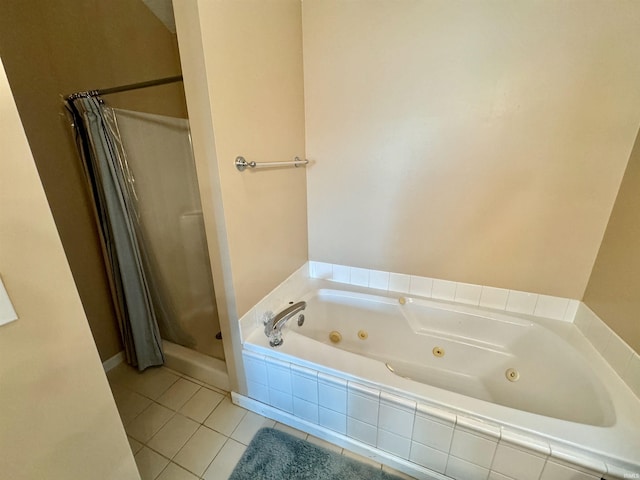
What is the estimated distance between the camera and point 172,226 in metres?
1.71

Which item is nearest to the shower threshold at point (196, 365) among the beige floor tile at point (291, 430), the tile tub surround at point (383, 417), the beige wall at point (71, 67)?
the tile tub surround at point (383, 417)

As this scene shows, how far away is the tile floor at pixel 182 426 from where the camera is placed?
1.25 metres

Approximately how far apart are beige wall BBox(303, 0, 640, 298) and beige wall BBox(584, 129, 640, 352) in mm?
52

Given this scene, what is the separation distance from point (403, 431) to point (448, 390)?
0.44m

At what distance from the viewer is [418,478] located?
1188mm

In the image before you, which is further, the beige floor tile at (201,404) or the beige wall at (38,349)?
the beige floor tile at (201,404)

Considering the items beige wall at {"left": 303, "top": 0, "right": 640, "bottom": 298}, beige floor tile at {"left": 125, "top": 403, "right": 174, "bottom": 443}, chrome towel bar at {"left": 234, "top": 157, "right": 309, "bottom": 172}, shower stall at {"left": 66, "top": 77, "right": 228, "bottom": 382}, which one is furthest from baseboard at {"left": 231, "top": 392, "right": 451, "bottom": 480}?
chrome towel bar at {"left": 234, "top": 157, "right": 309, "bottom": 172}

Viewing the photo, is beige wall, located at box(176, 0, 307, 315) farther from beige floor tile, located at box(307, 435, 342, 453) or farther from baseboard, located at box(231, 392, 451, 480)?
beige floor tile, located at box(307, 435, 342, 453)

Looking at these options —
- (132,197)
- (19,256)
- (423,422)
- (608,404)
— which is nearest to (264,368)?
(423,422)

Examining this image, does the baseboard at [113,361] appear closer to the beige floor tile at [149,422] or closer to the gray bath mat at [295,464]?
the beige floor tile at [149,422]

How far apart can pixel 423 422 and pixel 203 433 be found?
1.09 m

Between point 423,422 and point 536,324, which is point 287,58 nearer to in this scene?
point 423,422

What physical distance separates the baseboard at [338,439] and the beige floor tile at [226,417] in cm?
3

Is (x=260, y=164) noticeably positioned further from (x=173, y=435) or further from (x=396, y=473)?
(x=396, y=473)
